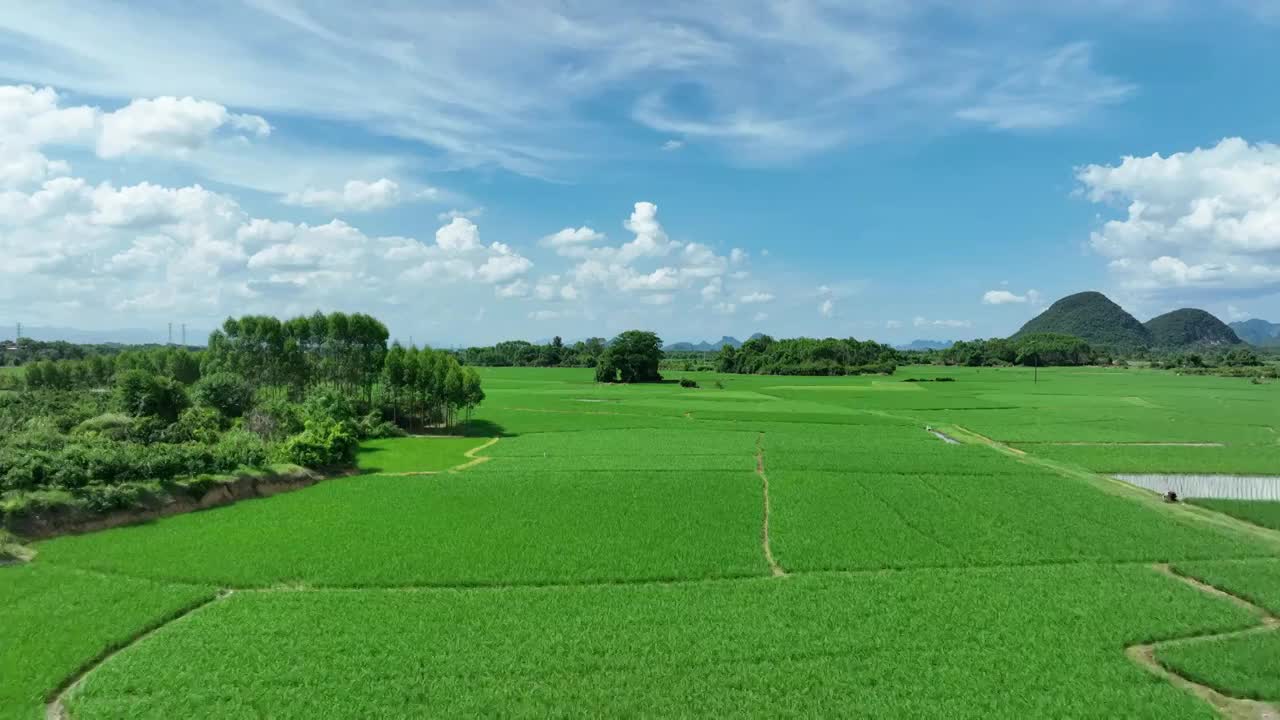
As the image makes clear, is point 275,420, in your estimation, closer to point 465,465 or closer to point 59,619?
point 465,465

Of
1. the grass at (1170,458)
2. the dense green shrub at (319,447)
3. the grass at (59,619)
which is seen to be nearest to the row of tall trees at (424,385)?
the dense green shrub at (319,447)

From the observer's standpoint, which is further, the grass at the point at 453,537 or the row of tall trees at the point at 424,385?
the row of tall trees at the point at 424,385

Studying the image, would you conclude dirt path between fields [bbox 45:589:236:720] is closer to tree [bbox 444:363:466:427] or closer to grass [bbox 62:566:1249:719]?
grass [bbox 62:566:1249:719]

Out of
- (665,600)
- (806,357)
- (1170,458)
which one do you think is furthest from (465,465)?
(806,357)

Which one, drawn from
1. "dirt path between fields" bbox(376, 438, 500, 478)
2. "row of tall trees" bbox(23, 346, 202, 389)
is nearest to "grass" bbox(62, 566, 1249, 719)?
"dirt path between fields" bbox(376, 438, 500, 478)

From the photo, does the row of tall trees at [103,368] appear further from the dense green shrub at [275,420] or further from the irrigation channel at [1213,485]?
the irrigation channel at [1213,485]

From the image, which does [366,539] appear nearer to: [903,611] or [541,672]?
[541,672]
